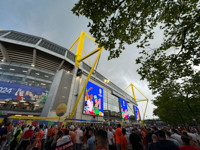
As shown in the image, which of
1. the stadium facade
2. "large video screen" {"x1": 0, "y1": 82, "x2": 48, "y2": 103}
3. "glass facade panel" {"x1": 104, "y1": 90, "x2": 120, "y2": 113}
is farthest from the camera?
"glass facade panel" {"x1": 104, "y1": 90, "x2": 120, "y2": 113}

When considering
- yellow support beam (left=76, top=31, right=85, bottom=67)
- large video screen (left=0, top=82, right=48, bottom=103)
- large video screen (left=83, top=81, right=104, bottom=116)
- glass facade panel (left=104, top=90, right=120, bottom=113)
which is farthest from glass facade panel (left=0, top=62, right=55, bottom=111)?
glass facade panel (left=104, top=90, right=120, bottom=113)

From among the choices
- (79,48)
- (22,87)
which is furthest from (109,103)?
(22,87)

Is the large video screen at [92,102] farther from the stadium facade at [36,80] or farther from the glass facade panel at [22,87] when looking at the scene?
the glass facade panel at [22,87]

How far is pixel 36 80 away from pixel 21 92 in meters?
4.82

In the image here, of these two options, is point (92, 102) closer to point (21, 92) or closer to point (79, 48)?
point (21, 92)

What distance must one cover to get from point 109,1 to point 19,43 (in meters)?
31.7

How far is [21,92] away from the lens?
2211 cm

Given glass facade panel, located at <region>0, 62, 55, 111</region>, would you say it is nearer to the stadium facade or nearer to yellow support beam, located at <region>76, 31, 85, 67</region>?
the stadium facade

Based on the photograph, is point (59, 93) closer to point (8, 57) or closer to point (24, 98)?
point (24, 98)

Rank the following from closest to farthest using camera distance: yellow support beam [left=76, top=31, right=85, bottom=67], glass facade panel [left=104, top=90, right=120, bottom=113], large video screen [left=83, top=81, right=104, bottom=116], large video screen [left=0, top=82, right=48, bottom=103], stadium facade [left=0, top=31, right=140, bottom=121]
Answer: large video screen [left=0, top=82, right=48, bottom=103] → stadium facade [left=0, top=31, right=140, bottom=121] → large video screen [left=83, top=81, right=104, bottom=116] → yellow support beam [left=76, top=31, right=85, bottom=67] → glass facade panel [left=104, top=90, right=120, bottom=113]

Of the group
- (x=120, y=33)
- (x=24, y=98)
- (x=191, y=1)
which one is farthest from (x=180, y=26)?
(x=24, y=98)

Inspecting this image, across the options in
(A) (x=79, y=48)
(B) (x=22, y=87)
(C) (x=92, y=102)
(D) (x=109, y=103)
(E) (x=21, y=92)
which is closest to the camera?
(E) (x=21, y=92)

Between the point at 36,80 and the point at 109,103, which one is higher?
the point at 36,80

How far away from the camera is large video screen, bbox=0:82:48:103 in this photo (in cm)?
2080
